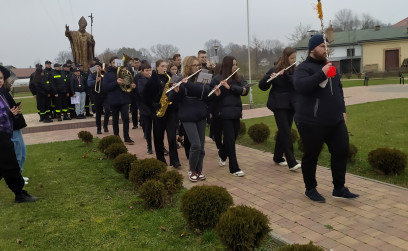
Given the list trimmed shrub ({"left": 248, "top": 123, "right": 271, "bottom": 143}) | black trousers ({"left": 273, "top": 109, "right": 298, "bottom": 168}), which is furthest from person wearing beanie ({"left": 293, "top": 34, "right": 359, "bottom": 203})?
trimmed shrub ({"left": 248, "top": 123, "right": 271, "bottom": 143})

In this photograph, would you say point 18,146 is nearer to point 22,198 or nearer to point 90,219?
point 22,198

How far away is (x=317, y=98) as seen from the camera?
4.29 metres

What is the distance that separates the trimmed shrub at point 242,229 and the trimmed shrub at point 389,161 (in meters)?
2.98

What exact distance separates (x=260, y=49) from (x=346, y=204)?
69.1 meters

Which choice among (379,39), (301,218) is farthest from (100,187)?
(379,39)

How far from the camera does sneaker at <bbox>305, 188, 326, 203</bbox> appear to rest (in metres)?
4.57

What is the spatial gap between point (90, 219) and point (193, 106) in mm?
2165

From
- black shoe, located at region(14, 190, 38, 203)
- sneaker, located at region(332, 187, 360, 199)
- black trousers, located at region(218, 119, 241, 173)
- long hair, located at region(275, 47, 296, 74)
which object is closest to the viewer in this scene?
sneaker, located at region(332, 187, 360, 199)

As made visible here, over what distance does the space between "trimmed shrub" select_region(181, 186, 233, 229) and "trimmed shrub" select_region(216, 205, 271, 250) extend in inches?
20.5

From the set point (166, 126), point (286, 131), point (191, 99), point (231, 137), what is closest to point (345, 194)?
point (286, 131)

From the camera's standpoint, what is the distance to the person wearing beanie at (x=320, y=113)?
168 inches

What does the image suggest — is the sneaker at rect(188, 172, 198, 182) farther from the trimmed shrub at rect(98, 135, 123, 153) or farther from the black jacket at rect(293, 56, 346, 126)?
the trimmed shrub at rect(98, 135, 123, 153)

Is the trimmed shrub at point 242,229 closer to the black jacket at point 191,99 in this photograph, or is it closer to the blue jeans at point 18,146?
the black jacket at point 191,99

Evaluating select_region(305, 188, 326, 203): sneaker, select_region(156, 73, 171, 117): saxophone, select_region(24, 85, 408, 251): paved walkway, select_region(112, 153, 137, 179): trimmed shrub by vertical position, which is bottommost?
select_region(24, 85, 408, 251): paved walkway
